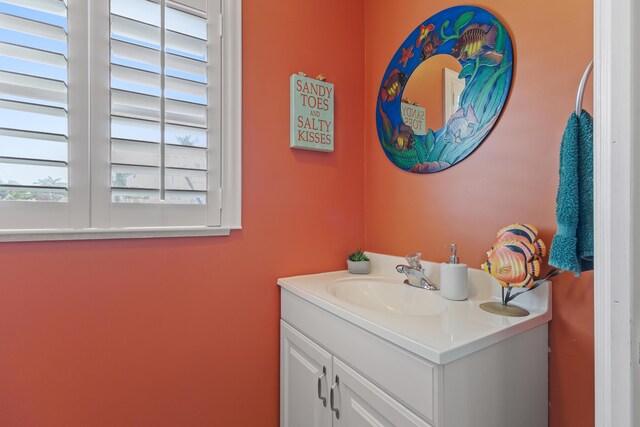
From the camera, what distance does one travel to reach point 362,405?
84 centimetres

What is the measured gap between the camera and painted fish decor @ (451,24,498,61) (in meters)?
1.00

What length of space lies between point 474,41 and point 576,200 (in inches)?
25.5

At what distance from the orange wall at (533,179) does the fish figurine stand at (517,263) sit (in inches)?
3.0

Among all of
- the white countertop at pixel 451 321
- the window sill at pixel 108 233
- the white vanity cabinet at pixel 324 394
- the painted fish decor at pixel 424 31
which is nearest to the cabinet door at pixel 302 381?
the white vanity cabinet at pixel 324 394

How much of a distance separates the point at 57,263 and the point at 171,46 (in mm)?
817

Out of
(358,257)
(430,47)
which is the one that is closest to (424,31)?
(430,47)

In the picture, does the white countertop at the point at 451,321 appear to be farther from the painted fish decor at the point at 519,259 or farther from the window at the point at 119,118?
the window at the point at 119,118

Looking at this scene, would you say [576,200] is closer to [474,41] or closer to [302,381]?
[474,41]

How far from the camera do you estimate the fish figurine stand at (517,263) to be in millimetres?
824

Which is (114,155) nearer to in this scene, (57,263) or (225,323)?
(57,263)

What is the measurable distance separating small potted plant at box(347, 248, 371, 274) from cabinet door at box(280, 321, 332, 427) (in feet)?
1.28

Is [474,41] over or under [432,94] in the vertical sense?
over

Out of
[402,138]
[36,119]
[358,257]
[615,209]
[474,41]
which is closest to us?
[615,209]

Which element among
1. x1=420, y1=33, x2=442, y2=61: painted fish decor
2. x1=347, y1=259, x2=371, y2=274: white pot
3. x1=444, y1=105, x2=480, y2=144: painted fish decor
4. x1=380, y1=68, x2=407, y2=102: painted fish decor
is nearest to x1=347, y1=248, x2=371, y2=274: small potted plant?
x1=347, y1=259, x2=371, y2=274: white pot
